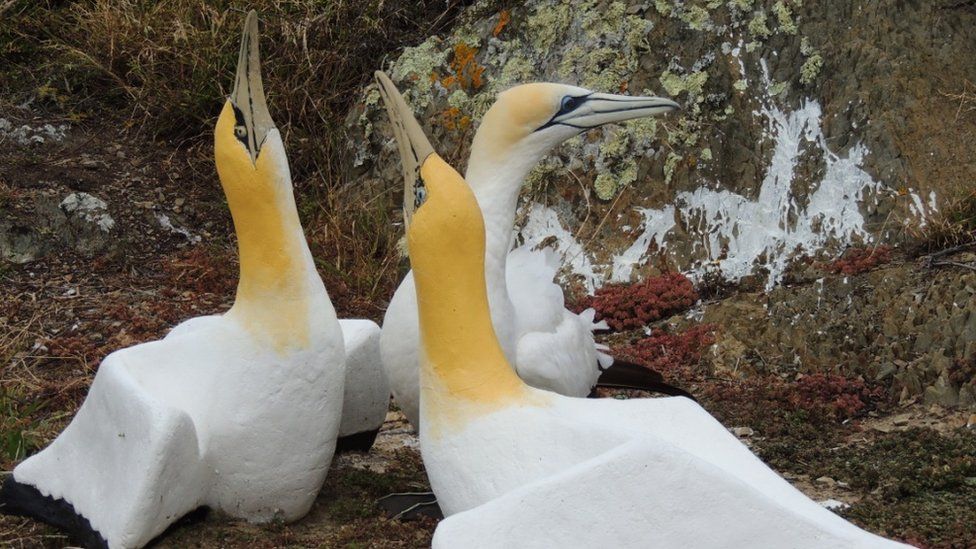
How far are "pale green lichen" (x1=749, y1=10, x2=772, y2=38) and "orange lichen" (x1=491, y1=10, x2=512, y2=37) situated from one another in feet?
5.17

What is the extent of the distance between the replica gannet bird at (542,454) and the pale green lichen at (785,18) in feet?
13.6

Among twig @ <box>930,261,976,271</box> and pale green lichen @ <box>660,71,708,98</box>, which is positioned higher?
pale green lichen @ <box>660,71,708,98</box>

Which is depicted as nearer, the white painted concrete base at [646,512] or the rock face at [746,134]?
the white painted concrete base at [646,512]

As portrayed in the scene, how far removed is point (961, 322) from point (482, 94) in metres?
3.42

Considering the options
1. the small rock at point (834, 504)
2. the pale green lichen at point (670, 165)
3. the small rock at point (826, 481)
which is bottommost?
the small rock at point (826, 481)

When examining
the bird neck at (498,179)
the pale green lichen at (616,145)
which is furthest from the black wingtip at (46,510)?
the pale green lichen at (616,145)

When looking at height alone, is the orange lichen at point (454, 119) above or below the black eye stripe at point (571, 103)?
below

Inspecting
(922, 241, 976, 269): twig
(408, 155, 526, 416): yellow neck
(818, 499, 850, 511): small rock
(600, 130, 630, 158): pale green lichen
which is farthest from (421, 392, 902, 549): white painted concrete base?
(600, 130, 630, 158): pale green lichen

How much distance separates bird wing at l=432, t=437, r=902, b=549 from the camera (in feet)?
10.4

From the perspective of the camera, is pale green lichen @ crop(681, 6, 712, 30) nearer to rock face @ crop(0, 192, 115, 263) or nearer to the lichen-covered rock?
the lichen-covered rock

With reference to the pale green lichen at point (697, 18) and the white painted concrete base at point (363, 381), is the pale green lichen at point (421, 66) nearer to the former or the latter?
the pale green lichen at point (697, 18)

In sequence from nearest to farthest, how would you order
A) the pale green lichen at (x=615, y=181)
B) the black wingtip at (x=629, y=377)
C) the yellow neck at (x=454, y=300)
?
the yellow neck at (x=454, y=300) < the black wingtip at (x=629, y=377) < the pale green lichen at (x=615, y=181)

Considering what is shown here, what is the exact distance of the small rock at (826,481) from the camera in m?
5.05

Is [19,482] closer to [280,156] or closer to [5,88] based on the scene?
[280,156]
